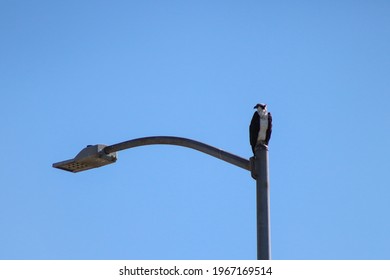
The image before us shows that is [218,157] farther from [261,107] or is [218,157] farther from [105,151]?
[105,151]

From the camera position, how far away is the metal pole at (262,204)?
6227mm

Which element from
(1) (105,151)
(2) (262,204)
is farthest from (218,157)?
(1) (105,151)

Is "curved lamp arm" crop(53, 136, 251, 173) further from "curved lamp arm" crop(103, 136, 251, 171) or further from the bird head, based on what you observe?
the bird head

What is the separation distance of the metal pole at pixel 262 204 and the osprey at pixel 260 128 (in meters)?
0.25

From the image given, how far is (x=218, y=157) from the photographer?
7.03m

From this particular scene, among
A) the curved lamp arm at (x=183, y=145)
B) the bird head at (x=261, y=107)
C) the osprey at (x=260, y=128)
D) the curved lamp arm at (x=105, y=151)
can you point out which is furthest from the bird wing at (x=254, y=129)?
the curved lamp arm at (x=105, y=151)

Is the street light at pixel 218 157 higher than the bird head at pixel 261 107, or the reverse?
the bird head at pixel 261 107

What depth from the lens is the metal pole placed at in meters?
6.23

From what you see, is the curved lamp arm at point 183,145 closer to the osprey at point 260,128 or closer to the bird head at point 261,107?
the osprey at point 260,128

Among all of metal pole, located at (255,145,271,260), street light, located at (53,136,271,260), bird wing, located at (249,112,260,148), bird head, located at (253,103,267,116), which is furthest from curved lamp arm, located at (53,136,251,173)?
bird head, located at (253,103,267,116)

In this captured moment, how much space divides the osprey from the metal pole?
247 mm
